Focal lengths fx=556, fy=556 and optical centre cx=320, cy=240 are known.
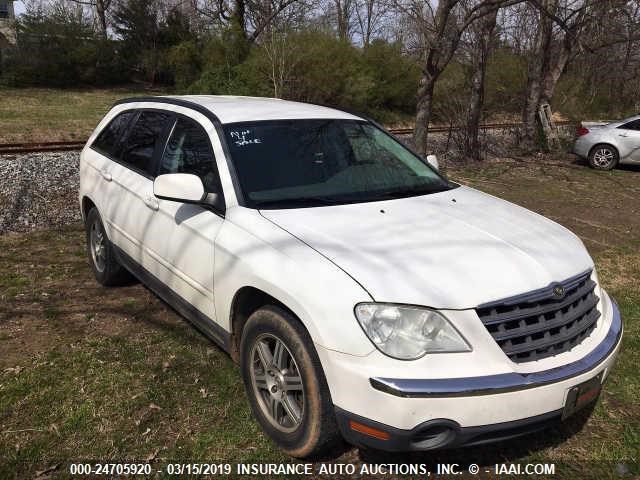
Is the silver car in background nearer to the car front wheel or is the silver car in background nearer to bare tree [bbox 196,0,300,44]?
the car front wheel

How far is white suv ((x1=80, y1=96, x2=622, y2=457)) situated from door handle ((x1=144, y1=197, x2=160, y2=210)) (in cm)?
2

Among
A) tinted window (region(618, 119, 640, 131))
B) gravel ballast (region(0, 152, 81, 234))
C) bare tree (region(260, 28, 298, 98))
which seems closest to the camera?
gravel ballast (region(0, 152, 81, 234))

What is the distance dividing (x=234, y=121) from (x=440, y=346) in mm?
2024

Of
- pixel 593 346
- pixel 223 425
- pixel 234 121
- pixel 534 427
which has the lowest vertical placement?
pixel 223 425

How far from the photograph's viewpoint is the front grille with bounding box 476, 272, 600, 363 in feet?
7.93

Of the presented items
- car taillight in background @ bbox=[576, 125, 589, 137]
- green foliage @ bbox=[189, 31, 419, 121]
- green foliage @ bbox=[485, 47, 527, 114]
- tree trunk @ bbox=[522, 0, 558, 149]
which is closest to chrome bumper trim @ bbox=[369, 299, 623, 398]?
car taillight in background @ bbox=[576, 125, 589, 137]

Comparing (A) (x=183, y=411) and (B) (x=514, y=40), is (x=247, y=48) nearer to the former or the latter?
(B) (x=514, y=40)

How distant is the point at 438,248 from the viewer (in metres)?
2.70

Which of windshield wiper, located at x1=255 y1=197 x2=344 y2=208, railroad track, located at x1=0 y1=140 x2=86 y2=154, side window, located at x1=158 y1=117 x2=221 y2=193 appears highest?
side window, located at x1=158 y1=117 x2=221 y2=193

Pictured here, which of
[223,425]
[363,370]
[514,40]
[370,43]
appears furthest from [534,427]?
[370,43]

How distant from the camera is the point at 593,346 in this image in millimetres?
2707

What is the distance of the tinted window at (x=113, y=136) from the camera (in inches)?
184

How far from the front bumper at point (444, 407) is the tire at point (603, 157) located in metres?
12.2

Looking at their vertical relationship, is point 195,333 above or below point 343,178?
below
